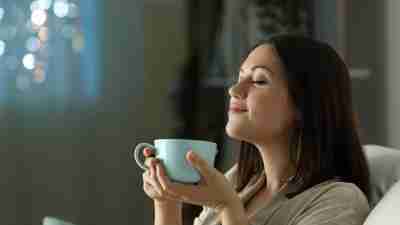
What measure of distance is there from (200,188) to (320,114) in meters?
0.32

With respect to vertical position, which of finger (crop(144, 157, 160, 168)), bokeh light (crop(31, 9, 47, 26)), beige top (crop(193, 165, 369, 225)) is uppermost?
bokeh light (crop(31, 9, 47, 26))

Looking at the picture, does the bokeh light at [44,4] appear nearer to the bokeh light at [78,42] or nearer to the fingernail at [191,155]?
the bokeh light at [78,42]

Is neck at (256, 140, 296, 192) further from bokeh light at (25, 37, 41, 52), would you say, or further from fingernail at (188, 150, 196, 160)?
bokeh light at (25, 37, 41, 52)

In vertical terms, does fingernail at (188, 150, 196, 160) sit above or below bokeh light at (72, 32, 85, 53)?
below

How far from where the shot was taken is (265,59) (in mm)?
1260

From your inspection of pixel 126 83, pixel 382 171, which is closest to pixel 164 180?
pixel 382 171

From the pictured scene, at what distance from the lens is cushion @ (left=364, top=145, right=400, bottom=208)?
1.29m

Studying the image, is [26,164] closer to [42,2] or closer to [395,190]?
[42,2]

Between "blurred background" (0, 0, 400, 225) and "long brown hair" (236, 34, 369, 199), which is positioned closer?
"long brown hair" (236, 34, 369, 199)

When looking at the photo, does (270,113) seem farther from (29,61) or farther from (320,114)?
(29,61)

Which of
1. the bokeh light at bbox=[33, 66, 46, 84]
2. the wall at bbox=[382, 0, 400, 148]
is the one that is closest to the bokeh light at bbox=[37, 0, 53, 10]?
the bokeh light at bbox=[33, 66, 46, 84]

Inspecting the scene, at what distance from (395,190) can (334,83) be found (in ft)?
0.78

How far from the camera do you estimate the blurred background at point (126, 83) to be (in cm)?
244

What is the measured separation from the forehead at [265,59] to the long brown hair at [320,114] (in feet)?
0.03
